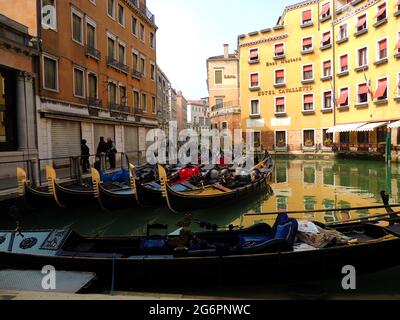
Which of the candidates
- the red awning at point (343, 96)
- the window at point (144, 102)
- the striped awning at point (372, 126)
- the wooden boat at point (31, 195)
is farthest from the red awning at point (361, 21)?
the wooden boat at point (31, 195)

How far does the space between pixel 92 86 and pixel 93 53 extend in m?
1.27

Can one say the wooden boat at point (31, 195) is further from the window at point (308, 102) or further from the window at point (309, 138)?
the window at point (308, 102)

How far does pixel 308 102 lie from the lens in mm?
24391

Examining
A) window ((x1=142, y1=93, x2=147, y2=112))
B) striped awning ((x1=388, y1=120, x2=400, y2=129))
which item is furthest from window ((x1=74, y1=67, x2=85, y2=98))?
striped awning ((x1=388, y1=120, x2=400, y2=129))

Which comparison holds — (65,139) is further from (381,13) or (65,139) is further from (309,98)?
(309,98)

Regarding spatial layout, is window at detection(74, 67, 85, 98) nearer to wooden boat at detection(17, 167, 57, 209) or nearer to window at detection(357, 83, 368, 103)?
wooden boat at detection(17, 167, 57, 209)

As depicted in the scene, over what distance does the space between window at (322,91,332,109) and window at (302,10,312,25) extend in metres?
4.82

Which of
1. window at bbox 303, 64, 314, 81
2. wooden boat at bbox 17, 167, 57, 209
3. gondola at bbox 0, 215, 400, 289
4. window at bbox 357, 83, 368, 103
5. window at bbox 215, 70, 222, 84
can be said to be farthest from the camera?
window at bbox 215, 70, 222, 84

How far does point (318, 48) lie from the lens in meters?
23.7

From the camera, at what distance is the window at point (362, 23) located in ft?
65.2

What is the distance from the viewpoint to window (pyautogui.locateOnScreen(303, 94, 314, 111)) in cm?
2420

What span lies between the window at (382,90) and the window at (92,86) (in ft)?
45.6

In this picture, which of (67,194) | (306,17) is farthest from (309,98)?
(67,194)

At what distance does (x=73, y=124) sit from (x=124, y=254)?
9574mm
